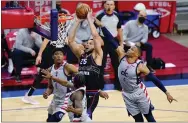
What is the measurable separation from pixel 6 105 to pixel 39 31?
2.78 m

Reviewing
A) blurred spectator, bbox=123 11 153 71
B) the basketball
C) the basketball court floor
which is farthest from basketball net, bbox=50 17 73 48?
the basketball

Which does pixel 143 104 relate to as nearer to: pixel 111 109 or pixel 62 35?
pixel 111 109

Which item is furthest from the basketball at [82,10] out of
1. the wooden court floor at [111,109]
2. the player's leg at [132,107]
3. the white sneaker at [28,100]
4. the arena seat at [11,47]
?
the arena seat at [11,47]

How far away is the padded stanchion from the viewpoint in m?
5.39

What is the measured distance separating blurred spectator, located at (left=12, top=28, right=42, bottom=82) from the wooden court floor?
89 centimetres

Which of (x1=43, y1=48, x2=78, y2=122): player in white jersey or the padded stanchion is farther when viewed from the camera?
(x1=43, y1=48, x2=78, y2=122): player in white jersey

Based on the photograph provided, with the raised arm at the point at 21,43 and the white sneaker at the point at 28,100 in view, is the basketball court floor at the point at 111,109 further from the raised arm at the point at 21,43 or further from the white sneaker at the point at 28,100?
the raised arm at the point at 21,43

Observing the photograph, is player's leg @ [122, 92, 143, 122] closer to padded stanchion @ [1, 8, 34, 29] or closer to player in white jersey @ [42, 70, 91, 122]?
player in white jersey @ [42, 70, 91, 122]

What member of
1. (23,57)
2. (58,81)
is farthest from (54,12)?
(23,57)

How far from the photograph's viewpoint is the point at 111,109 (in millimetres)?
8523

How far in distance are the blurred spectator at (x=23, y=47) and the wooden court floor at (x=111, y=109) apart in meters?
0.89

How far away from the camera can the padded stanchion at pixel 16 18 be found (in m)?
5.39

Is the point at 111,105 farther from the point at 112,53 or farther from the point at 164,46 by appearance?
the point at 164,46

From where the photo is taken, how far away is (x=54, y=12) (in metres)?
5.84
